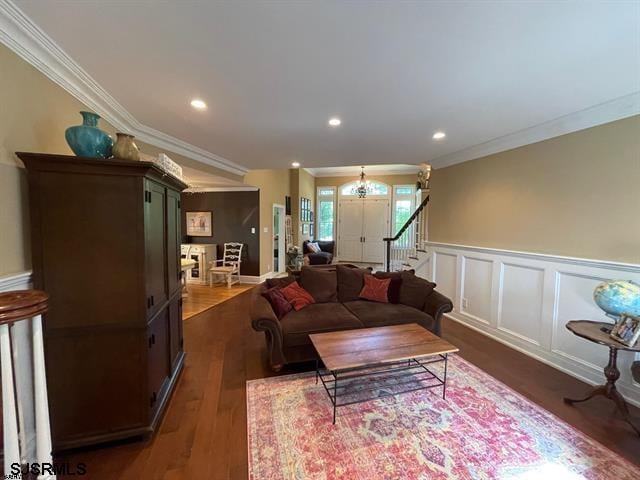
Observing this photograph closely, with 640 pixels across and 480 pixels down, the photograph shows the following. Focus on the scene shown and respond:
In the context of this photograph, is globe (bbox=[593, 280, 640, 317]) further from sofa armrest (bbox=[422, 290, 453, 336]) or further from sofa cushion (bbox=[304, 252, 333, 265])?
sofa cushion (bbox=[304, 252, 333, 265])

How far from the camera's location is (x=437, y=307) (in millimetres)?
3148

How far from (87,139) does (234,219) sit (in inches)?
199

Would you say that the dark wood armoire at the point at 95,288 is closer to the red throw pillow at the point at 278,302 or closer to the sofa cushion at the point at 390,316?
the red throw pillow at the point at 278,302

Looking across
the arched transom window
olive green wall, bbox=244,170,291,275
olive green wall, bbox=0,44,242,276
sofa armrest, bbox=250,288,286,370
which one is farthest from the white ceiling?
the arched transom window

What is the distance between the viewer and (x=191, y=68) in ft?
6.01

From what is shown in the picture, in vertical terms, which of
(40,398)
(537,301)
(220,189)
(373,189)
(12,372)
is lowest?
(537,301)

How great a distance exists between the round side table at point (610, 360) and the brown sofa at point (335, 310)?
1121 millimetres

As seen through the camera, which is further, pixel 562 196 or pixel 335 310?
pixel 335 310

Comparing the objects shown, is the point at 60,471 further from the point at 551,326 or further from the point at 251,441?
the point at 551,326

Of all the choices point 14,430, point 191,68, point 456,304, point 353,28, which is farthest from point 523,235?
point 14,430

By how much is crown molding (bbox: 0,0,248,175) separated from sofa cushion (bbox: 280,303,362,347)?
250cm

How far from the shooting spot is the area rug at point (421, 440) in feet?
5.36

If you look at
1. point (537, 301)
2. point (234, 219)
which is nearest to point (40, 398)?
point (537, 301)

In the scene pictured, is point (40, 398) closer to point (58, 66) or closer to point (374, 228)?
point (58, 66)
